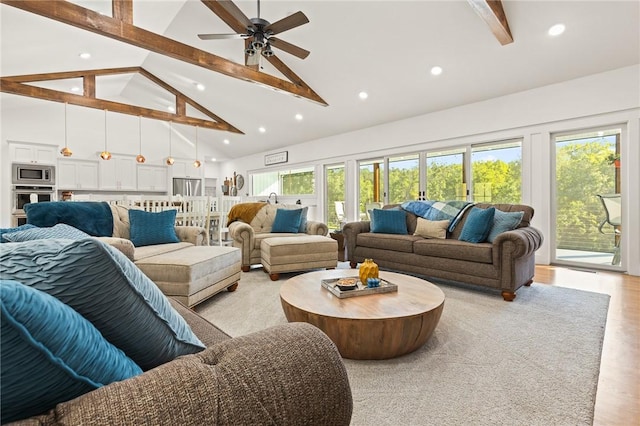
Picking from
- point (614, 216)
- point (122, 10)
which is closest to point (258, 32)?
point (122, 10)

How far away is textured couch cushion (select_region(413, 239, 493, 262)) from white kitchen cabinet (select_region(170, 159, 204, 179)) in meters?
7.67

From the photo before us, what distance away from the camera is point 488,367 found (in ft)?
5.90

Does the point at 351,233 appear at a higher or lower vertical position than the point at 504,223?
lower

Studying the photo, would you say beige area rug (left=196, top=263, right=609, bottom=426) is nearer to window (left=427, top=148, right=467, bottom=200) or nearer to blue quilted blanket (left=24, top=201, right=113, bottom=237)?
blue quilted blanket (left=24, top=201, right=113, bottom=237)

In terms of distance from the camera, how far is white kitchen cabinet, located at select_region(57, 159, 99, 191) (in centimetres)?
741

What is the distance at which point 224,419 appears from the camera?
1.77 ft

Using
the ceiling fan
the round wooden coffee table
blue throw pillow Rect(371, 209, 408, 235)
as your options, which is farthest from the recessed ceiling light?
the round wooden coffee table

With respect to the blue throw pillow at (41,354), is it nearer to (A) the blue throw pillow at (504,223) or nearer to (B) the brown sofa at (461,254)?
(B) the brown sofa at (461,254)

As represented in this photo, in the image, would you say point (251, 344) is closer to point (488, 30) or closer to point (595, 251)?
point (488, 30)

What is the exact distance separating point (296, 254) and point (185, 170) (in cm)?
680

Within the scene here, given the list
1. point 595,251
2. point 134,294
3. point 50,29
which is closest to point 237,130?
point 50,29

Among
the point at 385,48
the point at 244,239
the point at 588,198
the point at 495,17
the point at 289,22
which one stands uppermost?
the point at 385,48

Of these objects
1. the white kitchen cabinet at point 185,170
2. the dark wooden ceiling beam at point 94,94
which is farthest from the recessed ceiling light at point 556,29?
the white kitchen cabinet at point 185,170

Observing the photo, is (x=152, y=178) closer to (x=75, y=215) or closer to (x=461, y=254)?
(x=75, y=215)
